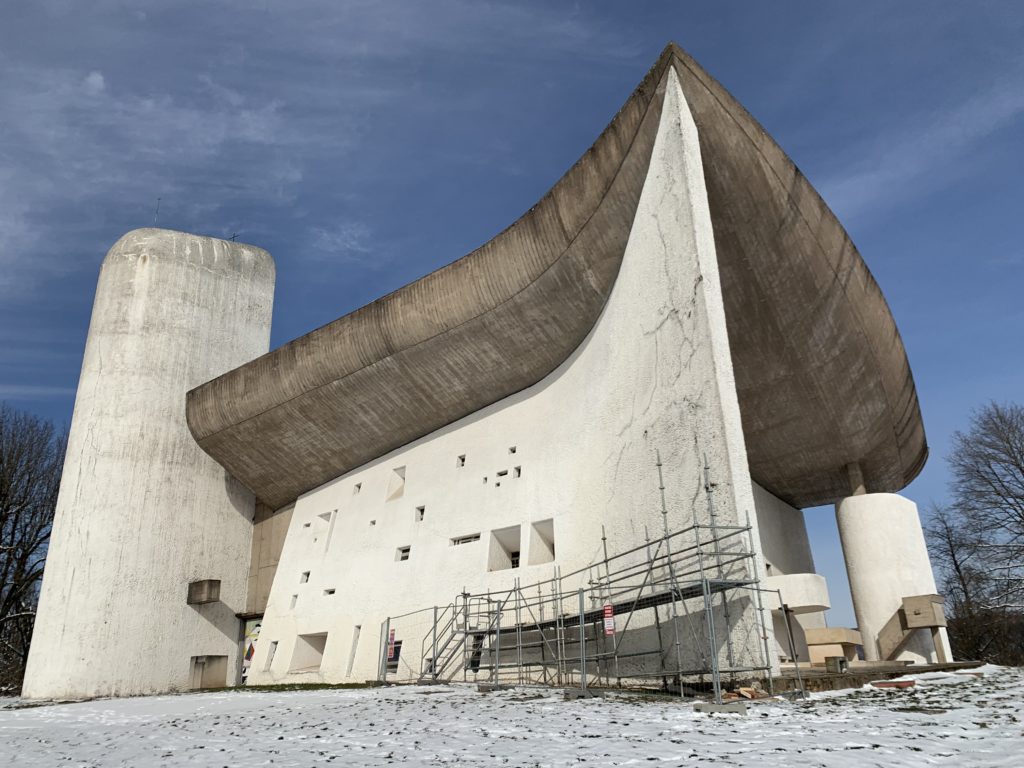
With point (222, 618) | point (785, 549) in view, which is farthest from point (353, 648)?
point (785, 549)

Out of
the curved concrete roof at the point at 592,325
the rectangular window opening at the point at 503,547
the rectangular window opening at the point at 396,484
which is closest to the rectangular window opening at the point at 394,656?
the rectangular window opening at the point at 503,547

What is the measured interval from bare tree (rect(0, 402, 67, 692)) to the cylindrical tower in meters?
6.36

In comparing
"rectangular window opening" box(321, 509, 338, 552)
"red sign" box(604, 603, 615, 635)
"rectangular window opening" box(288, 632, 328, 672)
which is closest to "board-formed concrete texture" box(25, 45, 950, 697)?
"rectangular window opening" box(288, 632, 328, 672)

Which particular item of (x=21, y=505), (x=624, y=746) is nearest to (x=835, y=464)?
(x=624, y=746)

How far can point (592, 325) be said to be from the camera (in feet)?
45.0

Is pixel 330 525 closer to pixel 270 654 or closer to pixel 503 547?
pixel 270 654

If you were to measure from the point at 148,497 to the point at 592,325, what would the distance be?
38.9 ft

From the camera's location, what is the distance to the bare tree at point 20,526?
2228 centimetres

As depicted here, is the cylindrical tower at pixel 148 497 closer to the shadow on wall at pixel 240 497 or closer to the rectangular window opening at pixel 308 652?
the shadow on wall at pixel 240 497

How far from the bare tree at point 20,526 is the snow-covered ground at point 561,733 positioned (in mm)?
16561

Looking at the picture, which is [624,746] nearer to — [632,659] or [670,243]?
[632,659]

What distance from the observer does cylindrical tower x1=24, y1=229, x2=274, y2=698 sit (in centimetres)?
1681

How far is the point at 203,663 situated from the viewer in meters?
18.2

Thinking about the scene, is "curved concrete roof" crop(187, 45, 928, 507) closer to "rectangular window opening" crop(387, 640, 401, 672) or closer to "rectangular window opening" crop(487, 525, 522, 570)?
"rectangular window opening" crop(487, 525, 522, 570)
